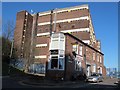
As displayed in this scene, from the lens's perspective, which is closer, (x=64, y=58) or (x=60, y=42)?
(x=64, y=58)

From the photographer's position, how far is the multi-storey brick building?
32406mm

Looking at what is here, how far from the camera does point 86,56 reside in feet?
135

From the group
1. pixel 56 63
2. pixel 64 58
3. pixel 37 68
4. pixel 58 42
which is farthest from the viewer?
pixel 37 68

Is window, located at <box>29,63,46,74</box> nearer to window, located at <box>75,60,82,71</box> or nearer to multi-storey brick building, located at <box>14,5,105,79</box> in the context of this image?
multi-storey brick building, located at <box>14,5,105,79</box>

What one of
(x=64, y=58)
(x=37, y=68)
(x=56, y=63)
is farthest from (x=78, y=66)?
(x=37, y=68)

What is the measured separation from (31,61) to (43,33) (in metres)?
12.8

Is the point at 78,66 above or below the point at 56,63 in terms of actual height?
below

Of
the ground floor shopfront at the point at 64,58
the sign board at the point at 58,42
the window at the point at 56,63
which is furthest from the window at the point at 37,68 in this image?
the sign board at the point at 58,42

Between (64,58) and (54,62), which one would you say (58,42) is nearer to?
(64,58)

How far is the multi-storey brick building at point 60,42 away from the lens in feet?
106

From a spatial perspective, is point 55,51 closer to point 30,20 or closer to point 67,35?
point 67,35

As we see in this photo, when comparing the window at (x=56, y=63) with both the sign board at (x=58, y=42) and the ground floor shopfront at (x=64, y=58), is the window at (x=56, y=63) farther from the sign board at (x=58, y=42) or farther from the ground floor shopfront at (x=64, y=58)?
the sign board at (x=58, y=42)

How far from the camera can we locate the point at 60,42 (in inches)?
1273

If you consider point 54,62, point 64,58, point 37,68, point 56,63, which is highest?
point 64,58
